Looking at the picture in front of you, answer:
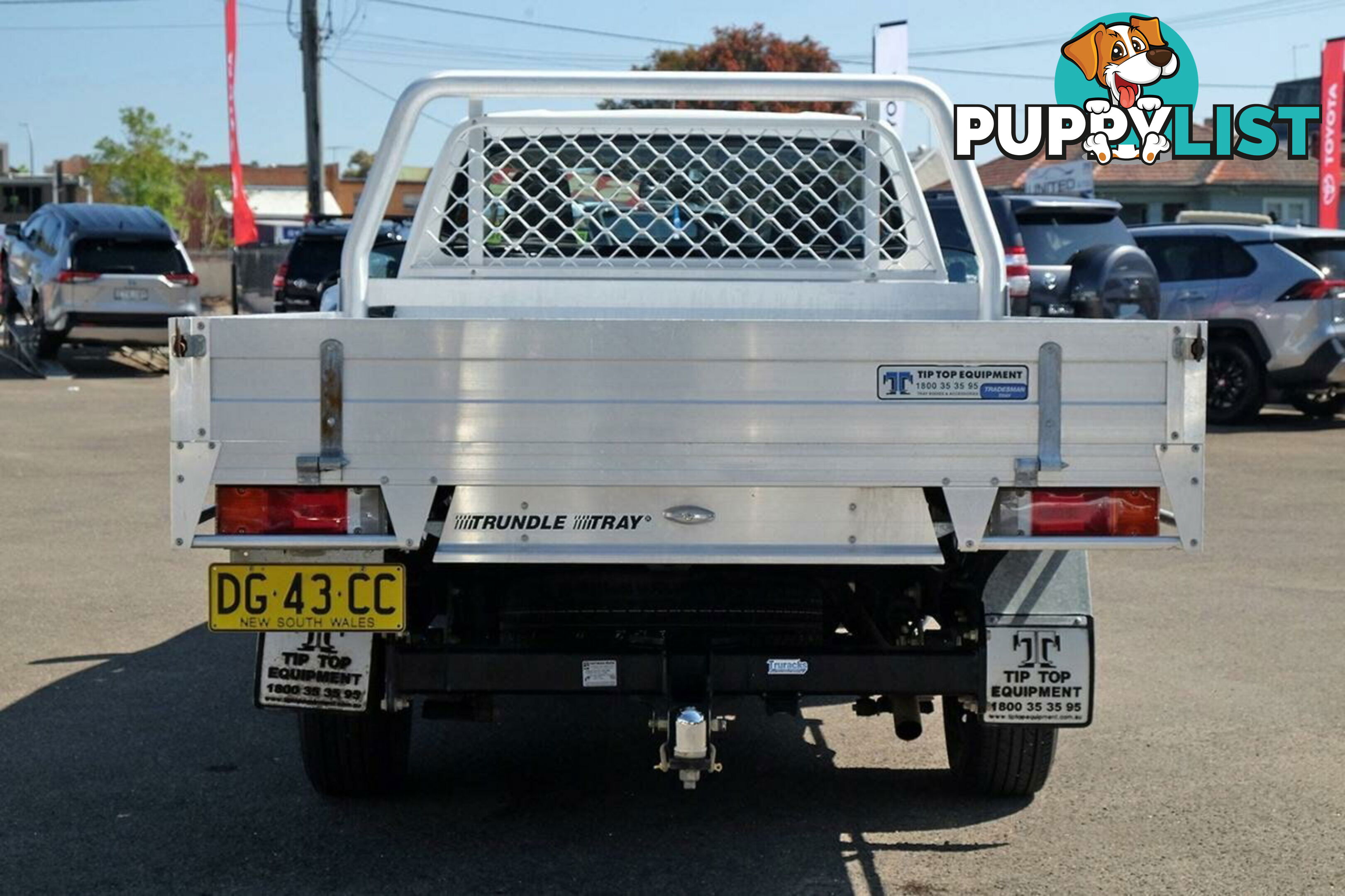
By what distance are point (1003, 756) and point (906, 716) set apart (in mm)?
372

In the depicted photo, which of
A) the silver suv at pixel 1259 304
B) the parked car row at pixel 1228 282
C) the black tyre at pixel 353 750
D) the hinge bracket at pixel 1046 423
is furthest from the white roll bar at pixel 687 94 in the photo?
the silver suv at pixel 1259 304

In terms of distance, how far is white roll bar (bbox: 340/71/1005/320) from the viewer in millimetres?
4965

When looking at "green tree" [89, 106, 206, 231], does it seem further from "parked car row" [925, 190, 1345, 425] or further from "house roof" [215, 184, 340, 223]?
"parked car row" [925, 190, 1345, 425]

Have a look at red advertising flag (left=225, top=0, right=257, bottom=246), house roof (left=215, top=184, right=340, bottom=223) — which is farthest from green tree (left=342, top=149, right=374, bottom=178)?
red advertising flag (left=225, top=0, right=257, bottom=246)

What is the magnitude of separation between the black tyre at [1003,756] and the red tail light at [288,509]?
6.10ft

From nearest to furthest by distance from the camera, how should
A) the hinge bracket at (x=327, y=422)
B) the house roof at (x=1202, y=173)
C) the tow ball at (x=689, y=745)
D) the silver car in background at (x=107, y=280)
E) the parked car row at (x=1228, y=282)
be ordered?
the hinge bracket at (x=327, y=422), the tow ball at (x=689, y=745), the parked car row at (x=1228, y=282), the silver car in background at (x=107, y=280), the house roof at (x=1202, y=173)

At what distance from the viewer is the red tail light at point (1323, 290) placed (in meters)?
16.2

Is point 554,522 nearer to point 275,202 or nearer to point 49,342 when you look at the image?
point 49,342

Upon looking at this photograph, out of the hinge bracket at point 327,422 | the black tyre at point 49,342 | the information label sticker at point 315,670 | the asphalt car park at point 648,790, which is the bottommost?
the asphalt car park at point 648,790

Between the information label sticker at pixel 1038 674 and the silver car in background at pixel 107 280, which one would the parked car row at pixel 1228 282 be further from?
the silver car in background at pixel 107 280

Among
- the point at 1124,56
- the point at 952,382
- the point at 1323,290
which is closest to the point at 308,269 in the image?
the point at 1124,56

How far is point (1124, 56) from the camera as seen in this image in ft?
62.1

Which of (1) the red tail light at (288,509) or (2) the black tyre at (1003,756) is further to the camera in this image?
(2) the black tyre at (1003,756)

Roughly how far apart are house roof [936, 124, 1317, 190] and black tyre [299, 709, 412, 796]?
134 ft
